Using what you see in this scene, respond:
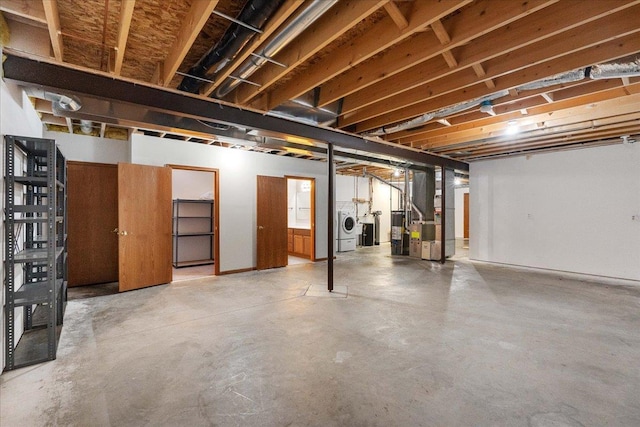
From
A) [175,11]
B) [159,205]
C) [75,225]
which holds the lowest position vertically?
[75,225]

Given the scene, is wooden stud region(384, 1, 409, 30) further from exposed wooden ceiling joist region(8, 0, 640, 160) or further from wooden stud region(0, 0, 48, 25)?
wooden stud region(0, 0, 48, 25)

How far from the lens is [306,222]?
8.77m

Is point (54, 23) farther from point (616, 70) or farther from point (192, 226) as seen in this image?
point (192, 226)

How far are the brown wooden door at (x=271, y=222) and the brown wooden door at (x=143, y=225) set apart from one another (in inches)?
69.8

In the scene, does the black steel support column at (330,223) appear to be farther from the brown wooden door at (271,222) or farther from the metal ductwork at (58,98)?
the metal ductwork at (58,98)

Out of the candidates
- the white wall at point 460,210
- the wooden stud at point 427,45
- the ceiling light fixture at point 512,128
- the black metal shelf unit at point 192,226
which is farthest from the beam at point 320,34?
the white wall at point 460,210

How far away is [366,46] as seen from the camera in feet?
8.13

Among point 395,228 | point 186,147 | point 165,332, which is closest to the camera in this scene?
point 165,332

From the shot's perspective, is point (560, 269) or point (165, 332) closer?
point (165, 332)

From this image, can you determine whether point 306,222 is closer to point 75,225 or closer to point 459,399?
point 75,225

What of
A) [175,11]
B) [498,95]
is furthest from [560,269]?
[175,11]

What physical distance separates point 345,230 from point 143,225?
5439 millimetres

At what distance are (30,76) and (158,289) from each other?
3237 millimetres

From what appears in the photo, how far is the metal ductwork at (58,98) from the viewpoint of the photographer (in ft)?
9.23
